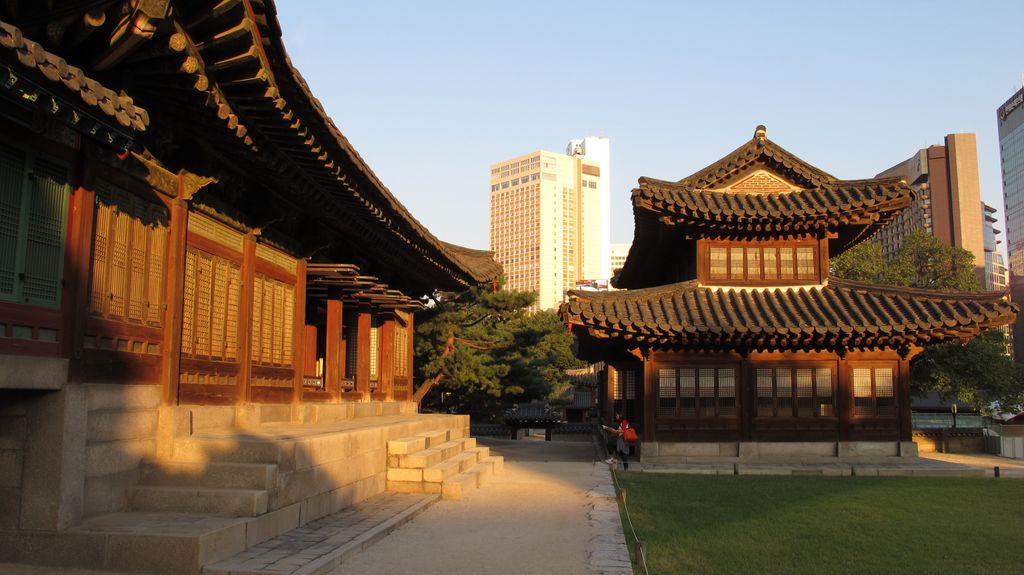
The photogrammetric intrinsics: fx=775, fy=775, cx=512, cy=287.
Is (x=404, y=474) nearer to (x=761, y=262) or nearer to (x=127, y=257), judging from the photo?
(x=127, y=257)

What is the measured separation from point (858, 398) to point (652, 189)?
751 centimetres

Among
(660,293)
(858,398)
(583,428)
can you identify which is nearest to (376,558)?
(660,293)

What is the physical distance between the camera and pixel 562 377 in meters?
55.8

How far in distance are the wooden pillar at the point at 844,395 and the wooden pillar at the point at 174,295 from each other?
16.3 meters

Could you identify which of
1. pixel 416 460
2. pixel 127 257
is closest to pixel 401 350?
pixel 416 460

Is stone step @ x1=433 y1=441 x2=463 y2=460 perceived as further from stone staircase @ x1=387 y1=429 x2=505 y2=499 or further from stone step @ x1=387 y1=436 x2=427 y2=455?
stone step @ x1=387 y1=436 x2=427 y2=455

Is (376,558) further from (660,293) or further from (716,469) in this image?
A: (660,293)

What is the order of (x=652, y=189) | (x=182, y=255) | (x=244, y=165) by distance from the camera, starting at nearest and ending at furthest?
(x=182, y=255), (x=244, y=165), (x=652, y=189)

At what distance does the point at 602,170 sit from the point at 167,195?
159214 mm

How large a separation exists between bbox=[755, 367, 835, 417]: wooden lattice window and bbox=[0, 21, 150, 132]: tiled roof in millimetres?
16946

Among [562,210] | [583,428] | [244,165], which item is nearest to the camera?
[244,165]

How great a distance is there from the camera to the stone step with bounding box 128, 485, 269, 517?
743 centimetres

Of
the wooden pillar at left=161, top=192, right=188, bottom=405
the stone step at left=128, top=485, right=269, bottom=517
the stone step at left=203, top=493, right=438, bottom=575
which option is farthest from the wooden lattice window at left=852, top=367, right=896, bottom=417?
the wooden pillar at left=161, top=192, right=188, bottom=405

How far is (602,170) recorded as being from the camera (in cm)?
16438
